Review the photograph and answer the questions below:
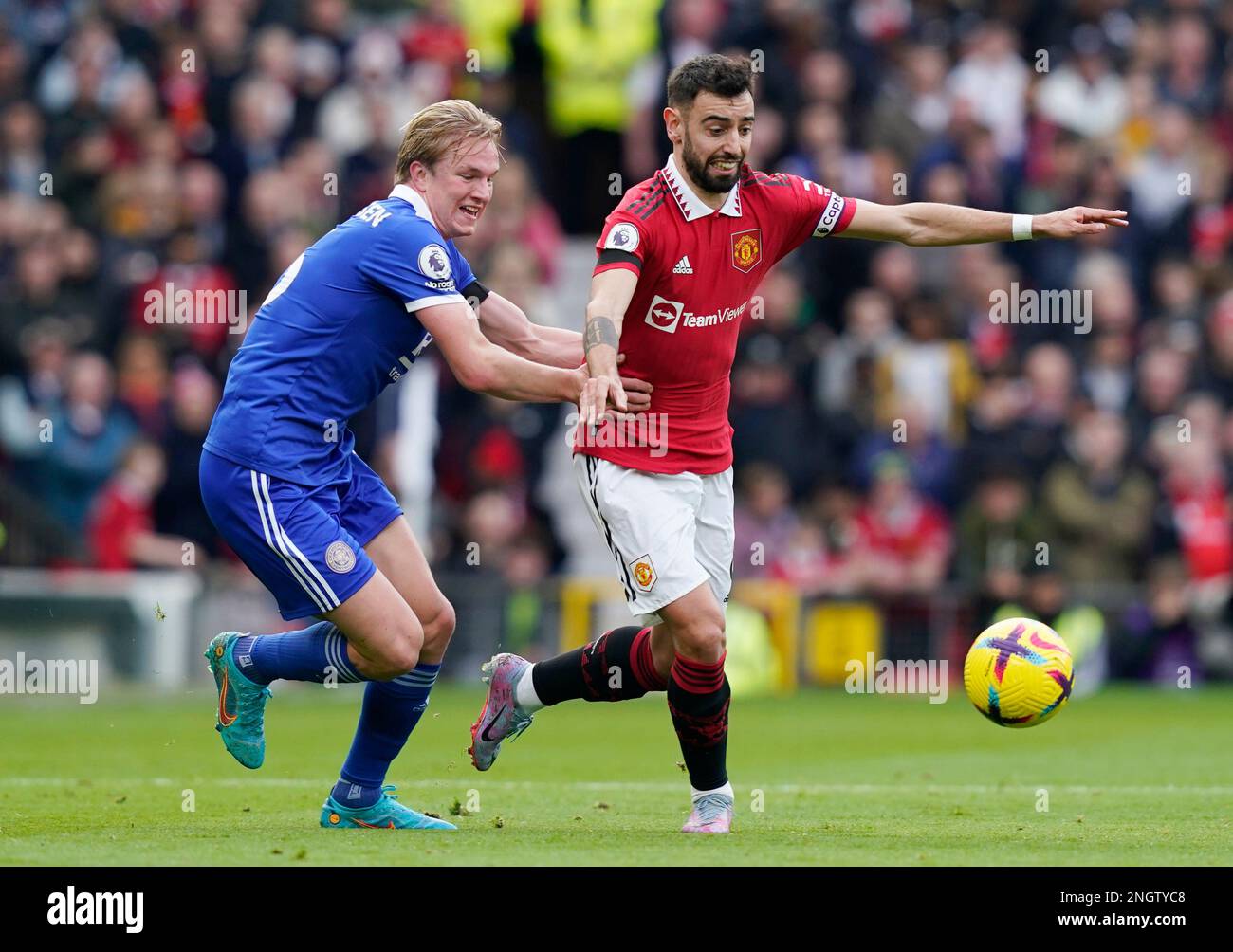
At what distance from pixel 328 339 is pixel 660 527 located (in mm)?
1505

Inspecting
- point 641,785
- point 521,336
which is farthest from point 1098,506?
point 521,336

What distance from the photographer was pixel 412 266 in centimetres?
810

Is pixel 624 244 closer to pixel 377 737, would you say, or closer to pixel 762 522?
pixel 377 737

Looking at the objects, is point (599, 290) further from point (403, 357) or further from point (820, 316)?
point (820, 316)

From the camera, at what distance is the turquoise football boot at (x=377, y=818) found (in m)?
8.55

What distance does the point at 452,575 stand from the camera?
16.9m

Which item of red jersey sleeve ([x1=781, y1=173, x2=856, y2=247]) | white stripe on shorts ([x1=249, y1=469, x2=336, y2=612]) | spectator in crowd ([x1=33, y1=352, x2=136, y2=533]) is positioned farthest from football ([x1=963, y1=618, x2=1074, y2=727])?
spectator in crowd ([x1=33, y1=352, x2=136, y2=533])

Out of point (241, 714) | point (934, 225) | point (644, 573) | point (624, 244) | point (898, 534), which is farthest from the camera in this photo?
point (898, 534)

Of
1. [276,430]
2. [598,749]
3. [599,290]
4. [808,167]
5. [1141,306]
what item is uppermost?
[808,167]

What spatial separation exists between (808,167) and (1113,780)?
27.5ft

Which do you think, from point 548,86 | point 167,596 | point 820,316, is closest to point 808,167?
point 820,316

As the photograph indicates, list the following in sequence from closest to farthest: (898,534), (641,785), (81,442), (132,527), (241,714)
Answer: (241,714), (641,785), (132,527), (81,442), (898,534)

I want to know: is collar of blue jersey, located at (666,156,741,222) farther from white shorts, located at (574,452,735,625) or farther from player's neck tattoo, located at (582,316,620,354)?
white shorts, located at (574,452,735,625)

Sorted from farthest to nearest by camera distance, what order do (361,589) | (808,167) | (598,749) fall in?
(808,167) < (598,749) < (361,589)
